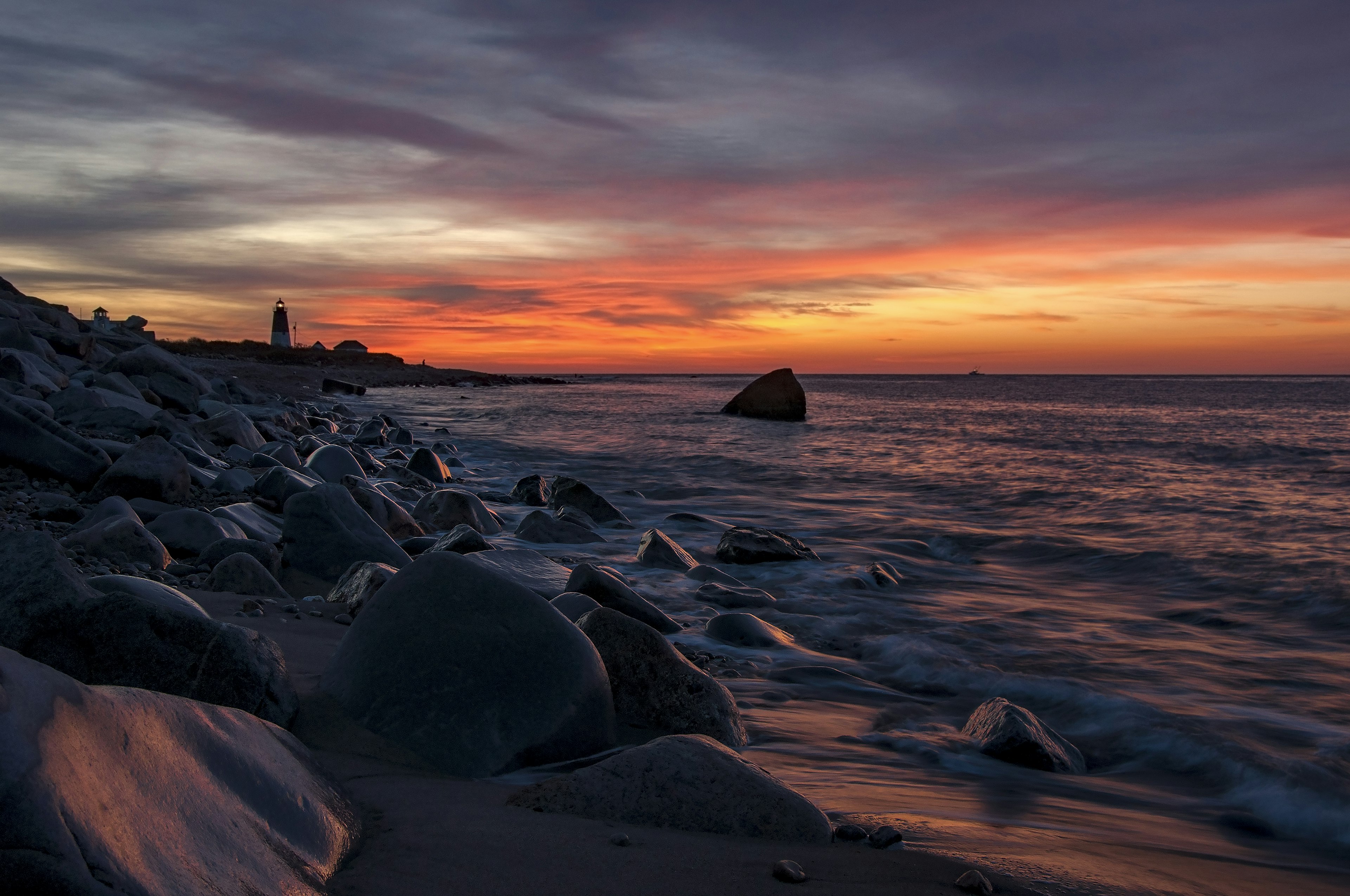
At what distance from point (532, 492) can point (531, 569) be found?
4.68 m

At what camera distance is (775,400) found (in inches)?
1117

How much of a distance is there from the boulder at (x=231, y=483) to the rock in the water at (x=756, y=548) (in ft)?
12.2

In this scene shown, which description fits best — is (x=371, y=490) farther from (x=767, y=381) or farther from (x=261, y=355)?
(x=261, y=355)

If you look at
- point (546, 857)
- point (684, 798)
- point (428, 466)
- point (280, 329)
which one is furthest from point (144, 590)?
point (280, 329)

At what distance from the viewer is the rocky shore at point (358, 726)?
49.3 inches

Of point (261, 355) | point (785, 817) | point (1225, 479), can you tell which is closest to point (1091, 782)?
point (785, 817)

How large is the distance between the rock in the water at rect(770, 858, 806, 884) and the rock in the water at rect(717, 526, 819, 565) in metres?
4.67

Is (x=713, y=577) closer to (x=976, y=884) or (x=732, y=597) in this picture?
(x=732, y=597)

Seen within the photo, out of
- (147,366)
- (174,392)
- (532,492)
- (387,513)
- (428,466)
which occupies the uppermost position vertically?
(147,366)

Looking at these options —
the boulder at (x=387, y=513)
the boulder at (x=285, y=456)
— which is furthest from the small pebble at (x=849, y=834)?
the boulder at (x=285, y=456)

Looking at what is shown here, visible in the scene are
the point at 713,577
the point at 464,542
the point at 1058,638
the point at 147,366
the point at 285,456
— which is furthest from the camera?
the point at 147,366

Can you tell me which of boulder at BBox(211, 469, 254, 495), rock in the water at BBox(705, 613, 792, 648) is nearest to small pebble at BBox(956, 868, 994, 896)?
rock in the water at BBox(705, 613, 792, 648)

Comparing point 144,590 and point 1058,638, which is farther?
point 1058,638

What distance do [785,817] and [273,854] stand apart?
1177 millimetres
